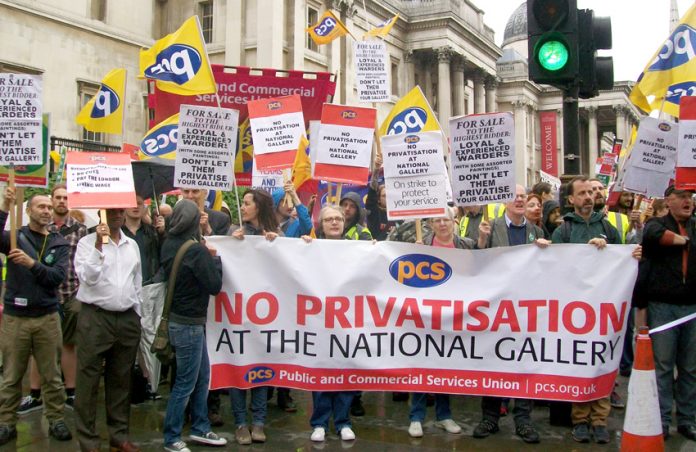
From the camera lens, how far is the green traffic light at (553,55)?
6387 millimetres

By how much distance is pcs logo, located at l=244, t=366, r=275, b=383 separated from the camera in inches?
236

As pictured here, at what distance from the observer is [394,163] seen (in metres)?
6.10

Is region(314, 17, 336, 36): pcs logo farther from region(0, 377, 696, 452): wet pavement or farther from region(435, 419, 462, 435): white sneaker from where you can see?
region(435, 419, 462, 435): white sneaker

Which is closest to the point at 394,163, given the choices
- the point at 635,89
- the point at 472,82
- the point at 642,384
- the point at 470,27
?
the point at 642,384

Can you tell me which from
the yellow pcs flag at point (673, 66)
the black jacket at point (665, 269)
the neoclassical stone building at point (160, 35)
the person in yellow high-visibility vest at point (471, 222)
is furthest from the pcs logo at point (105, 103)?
the black jacket at point (665, 269)

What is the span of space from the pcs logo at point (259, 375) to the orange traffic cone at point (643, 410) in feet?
9.43

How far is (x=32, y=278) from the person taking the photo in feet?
19.4

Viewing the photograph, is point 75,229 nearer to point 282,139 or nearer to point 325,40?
point 282,139

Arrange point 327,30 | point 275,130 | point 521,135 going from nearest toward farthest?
1. point 275,130
2. point 327,30
3. point 521,135

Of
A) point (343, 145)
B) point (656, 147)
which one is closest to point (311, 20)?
point (343, 145)

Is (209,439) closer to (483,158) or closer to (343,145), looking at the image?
(343,145)

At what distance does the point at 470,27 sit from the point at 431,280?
52.2 metres

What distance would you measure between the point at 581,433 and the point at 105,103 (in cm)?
821

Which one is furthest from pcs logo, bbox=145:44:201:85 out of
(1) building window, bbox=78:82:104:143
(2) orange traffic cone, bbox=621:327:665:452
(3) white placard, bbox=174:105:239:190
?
(1) building window, bbox=78:82:104:143
